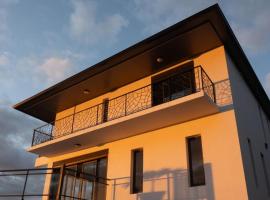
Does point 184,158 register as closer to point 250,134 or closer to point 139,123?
point 139,123

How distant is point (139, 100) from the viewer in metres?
11.4

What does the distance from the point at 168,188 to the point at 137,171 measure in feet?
5.24

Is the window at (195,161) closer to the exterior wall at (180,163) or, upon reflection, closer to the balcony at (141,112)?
the exterior wall at (180,163)

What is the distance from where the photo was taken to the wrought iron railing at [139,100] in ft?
32.7

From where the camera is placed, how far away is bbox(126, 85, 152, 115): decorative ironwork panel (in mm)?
11125

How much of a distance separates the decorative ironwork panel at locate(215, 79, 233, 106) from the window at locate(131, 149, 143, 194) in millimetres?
3365

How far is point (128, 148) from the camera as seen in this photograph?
1086 cm

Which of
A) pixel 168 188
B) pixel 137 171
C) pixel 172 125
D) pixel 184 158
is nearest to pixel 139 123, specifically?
pixel 172 125

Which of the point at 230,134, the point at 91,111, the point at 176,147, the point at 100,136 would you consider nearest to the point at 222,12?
the point at 230,134

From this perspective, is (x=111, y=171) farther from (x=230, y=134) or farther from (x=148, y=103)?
(x=230, y=134)

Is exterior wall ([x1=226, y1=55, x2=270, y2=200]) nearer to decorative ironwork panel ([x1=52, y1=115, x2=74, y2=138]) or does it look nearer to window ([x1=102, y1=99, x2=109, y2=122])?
window ([x1=102, y1=99, x2=109, y2=122])

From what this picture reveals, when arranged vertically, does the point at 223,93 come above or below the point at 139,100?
below

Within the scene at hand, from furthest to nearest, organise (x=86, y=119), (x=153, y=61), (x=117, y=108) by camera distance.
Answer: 1. (x=86, y=119)
2. (x=117, y=108)
3. (x=153, y=61)

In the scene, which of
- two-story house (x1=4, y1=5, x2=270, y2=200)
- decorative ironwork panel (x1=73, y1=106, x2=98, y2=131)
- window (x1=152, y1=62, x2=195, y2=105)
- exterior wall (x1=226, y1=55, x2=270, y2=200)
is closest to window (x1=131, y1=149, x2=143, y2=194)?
two-story house (x1=4, y1=5, x2=270, y2=200)
